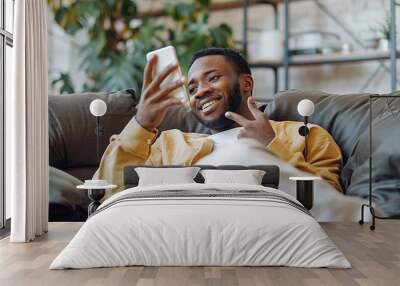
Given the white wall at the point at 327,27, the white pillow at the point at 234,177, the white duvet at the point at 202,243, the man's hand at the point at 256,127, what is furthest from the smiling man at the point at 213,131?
the white duvet at the point at 202,243

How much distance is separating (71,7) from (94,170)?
66.9 inches

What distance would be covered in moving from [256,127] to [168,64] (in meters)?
1.01

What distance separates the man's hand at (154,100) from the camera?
5699mm

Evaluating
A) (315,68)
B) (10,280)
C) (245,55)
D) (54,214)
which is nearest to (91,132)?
(54,214)

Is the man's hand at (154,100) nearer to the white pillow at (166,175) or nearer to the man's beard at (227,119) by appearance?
the man's beard at (227,119)

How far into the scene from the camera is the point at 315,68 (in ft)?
19.9

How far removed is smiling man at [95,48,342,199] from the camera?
18.1ft

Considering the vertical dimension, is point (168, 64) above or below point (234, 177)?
above

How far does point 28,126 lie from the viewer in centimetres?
454

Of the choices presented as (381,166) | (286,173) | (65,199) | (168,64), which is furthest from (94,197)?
(381,166)

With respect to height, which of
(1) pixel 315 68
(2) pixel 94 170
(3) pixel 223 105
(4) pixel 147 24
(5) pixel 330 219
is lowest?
(5) pixel 330 219

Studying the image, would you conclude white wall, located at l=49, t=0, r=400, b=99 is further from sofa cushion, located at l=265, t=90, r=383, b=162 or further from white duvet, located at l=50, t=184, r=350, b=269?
white duvet, located at l=50, t=184, r=350, b=269

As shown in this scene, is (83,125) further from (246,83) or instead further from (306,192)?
(306,192)

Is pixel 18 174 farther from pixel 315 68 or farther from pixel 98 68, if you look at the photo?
pixel 315 68
